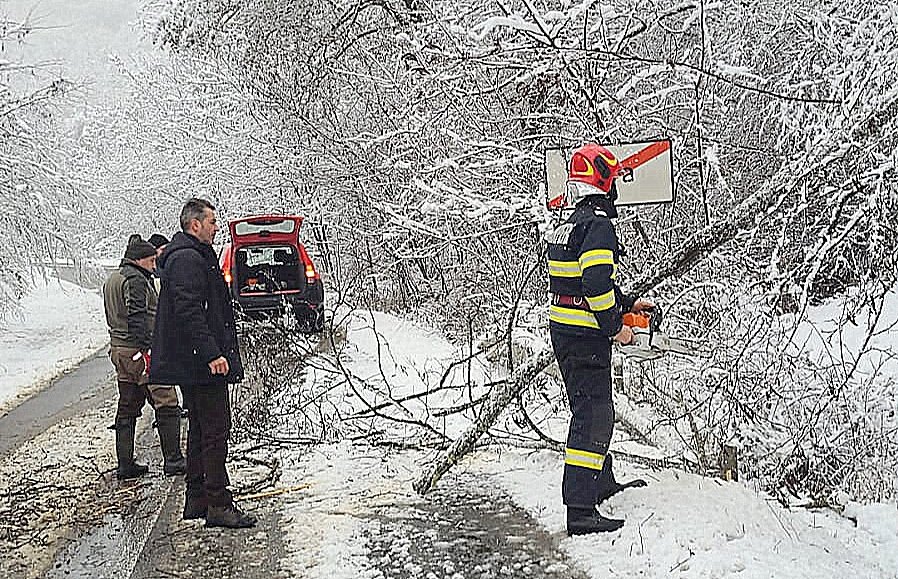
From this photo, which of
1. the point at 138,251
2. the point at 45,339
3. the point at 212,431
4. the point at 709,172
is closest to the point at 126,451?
the point at 138,251

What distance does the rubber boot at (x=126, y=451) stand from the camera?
7621 mm

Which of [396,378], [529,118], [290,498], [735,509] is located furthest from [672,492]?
[396,378]

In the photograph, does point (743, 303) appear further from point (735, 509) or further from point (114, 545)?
point (114, 545)

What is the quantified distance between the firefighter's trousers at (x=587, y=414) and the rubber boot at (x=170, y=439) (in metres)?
3.80

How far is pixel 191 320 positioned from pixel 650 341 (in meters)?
2.95

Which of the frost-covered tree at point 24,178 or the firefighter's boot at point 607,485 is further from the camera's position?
the frost-covered tree at point 24,178

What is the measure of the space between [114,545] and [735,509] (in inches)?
156

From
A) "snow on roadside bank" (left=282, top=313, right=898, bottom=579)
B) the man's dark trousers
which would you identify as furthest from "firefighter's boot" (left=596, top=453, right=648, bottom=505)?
the man's dark trousers

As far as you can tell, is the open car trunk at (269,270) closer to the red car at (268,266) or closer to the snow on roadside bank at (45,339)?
the red car at (268,266)

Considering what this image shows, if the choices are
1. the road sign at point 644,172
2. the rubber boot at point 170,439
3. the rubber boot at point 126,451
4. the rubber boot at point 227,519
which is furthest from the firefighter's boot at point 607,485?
the rubber boot at point 126,451

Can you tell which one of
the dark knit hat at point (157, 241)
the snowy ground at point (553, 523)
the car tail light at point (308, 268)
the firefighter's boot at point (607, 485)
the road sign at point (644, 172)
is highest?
the road sign at point (644, 172)

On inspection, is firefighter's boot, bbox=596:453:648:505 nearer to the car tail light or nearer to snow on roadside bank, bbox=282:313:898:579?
snow on roadside bank, bbox=282:313:898:579

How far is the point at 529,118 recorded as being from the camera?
7.45 m

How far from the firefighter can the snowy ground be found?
28cm
